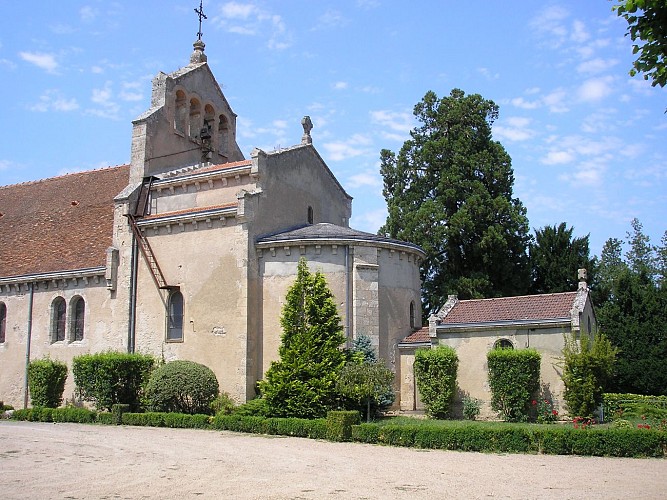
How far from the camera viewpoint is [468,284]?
128 ft

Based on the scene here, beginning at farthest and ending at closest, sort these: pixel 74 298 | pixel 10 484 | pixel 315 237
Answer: pixel 74 298, pixel 315 237, pixel 10 484

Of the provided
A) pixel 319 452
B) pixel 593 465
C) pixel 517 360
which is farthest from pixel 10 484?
pixel 517 360

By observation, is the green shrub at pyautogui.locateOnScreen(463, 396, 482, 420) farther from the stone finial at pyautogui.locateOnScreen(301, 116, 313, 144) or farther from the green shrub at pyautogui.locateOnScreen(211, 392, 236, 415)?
the stone finial at pyautogui.locateOnScreen(301, 116, 313, 144)

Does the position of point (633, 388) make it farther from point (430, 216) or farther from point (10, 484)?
point (10, 484)

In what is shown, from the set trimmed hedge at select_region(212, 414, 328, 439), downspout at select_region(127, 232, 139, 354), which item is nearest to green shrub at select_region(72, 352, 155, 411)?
downspout at select_region(127, 232, 139, 354)

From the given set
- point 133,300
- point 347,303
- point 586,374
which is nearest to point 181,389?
point 133,300

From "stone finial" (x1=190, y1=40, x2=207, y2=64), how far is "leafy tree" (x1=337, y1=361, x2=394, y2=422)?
19843mm

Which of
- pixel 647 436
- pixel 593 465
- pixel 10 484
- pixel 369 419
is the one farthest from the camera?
pixel 369 419

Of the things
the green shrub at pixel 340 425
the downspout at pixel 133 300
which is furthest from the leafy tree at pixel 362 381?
the downspout at pixel 133 300

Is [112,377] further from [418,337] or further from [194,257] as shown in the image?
[418,337]

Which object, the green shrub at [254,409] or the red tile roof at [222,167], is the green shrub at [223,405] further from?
the red tile roof at [222,167]

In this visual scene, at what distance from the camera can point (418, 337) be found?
28.7 meters

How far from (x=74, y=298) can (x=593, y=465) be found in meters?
24.5

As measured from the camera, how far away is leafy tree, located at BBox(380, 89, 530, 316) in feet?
131
